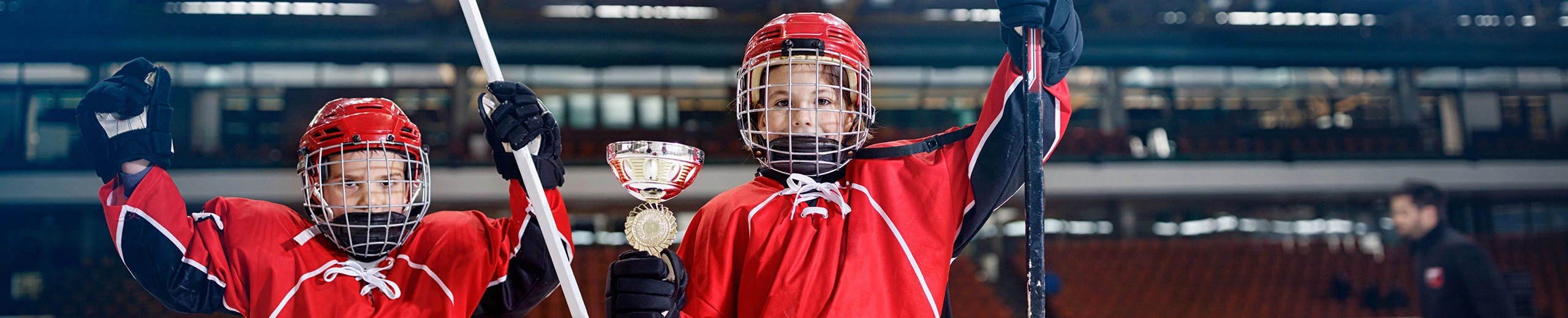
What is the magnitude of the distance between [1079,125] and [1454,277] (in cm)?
950

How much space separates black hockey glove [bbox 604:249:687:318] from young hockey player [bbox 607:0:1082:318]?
0.03ft

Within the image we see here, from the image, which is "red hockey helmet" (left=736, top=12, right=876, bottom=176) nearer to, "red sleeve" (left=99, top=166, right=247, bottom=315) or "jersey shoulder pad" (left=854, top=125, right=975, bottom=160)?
"jersey shoulder pad" (left=854, top=125, right=975, bottom=160)

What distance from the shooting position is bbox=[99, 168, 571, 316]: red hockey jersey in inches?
66.3

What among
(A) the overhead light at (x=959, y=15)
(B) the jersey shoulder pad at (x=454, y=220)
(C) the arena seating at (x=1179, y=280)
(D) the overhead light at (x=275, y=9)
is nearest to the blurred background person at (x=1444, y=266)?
(B) the jersey shoulder pad at (x=454, y=220)

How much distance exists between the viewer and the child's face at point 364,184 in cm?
174

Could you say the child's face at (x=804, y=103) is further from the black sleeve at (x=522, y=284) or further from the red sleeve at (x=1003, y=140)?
the black sleeve at (x=522, y=284)

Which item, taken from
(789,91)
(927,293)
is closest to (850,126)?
(789,91)

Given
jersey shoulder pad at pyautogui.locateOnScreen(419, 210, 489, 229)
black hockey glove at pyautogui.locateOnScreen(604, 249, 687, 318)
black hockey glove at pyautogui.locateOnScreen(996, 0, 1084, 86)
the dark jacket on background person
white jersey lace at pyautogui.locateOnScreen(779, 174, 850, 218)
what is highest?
black hockey glove at pyautogui.locateOnScreen(996, 0, 1084, 86)

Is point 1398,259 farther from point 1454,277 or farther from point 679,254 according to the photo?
point 679,254

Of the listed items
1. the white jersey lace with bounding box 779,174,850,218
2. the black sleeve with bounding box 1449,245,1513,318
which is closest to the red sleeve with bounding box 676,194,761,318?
the white jersey lace with bounding box 779,174,850,218

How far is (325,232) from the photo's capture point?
1.83 meters

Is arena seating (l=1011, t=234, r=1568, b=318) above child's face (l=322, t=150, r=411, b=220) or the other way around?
the other way around

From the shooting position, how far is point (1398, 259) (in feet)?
39.0

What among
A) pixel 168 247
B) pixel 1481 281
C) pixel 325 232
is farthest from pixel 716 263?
pixel 1481 281
